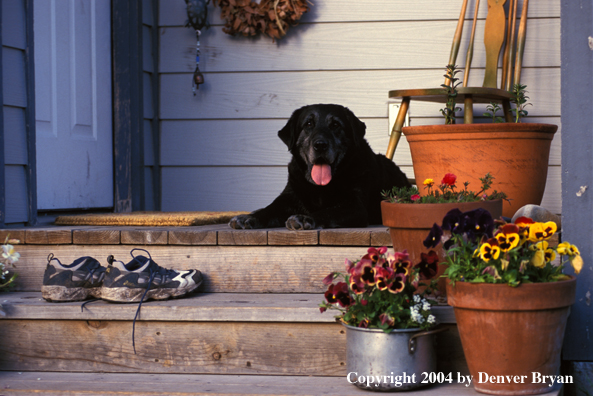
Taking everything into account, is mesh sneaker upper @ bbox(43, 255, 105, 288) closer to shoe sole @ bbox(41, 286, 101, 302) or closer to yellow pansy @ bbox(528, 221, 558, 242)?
shoe sole @ bbox(41, 286, 101, 302)

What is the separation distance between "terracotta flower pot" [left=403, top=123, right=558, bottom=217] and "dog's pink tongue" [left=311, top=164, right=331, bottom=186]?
1.54ft

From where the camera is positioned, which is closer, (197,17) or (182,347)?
(182,347)

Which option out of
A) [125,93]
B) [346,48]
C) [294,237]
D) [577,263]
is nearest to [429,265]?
[577,263]

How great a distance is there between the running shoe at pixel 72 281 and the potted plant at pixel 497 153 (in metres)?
1.51

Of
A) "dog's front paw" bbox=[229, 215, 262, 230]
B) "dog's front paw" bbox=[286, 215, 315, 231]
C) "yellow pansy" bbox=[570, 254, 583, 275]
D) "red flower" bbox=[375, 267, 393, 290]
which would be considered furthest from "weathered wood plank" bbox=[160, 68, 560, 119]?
"red flower" bbox=[375, 267, 393, 290]

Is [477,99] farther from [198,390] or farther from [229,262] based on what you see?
[198,390]

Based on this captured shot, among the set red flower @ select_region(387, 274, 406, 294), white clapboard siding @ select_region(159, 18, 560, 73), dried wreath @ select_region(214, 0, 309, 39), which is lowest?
red flower @ select_region(387, 274, 406, 294)

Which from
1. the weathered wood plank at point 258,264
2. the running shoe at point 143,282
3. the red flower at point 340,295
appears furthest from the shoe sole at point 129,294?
the red flower at point 340,295

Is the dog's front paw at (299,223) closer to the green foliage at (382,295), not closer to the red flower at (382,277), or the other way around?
the green foliage at (382,295)

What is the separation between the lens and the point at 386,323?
70.4 inches

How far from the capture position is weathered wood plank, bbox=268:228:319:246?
93.3 inches

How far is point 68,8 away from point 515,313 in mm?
3084

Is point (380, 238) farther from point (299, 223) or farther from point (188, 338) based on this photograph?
point (188, 338)

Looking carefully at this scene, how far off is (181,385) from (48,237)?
3.22ft
